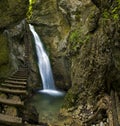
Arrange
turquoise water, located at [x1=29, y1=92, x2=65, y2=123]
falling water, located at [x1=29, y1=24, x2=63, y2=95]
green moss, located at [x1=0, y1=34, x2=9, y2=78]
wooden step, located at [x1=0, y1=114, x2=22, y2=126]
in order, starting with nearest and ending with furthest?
wooden step, located at [x1=0, y1=114, x2=22, y2=126]
green moss, located at [x1=0, y1=34, x2=9, y2=78]
turquoise water, located at [x1=29, y1=92, x2=65, y2=123]
falling water, located at [x1=29, y1=24, x2=63, y2=95]

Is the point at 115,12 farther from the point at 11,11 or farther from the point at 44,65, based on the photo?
the point at 44,65

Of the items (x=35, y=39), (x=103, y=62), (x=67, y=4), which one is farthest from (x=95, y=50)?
(x=35, y=39)

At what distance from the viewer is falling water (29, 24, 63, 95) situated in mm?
19859

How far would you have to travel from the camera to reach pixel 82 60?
12578 millimetres

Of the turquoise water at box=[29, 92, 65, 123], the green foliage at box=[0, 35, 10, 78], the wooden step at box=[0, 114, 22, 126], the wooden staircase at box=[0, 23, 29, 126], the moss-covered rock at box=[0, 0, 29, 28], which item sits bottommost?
the turquoise water at box=[29, 92, 65, 123]

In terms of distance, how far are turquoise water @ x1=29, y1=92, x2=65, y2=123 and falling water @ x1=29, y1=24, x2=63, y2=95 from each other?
1.41 metres

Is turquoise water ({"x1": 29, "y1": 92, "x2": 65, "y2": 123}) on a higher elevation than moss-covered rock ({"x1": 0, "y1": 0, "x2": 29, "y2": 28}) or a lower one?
lower

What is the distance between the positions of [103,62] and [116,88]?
110 inches

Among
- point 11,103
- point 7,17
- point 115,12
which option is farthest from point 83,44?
point 11,103

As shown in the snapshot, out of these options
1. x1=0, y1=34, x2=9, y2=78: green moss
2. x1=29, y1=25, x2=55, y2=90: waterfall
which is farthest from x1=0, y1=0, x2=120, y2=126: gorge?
x1=29, y1=25, x2=55, y2=90: waterfall

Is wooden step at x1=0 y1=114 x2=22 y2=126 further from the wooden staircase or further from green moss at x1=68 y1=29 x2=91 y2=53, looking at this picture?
green moss at x1=68 y1=29 x2=91 y2=53

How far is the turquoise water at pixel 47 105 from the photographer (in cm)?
1235

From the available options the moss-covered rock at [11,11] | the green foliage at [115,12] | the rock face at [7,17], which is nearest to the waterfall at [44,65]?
the green foliage at [115,12]

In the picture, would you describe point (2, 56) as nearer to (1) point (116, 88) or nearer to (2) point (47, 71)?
(1) point (116, 88)
